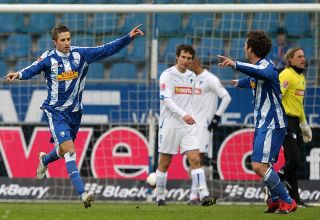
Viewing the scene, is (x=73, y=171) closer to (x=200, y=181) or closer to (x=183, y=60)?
(x=200, y=181)

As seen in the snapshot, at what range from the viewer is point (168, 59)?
17.0 metres

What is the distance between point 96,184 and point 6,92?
216 centimetres

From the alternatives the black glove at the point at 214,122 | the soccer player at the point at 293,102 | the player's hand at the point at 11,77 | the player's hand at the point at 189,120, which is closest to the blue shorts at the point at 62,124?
the player's hand at the point at 11,77

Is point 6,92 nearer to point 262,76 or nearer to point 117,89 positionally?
point 117,89

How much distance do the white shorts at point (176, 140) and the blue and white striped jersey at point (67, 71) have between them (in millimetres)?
1843

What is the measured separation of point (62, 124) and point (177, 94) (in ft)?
7.71

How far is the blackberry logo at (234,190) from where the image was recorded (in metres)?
16.1

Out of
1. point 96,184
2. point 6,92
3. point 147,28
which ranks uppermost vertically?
point 147,28

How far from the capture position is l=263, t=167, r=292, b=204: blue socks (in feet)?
37.2

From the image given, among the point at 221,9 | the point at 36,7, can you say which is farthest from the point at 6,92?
the point at 221,9

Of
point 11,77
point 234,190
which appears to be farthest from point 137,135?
point 11,77

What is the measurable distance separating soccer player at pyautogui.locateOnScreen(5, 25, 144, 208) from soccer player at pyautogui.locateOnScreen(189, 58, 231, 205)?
11.3ft

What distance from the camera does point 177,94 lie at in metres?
14.1

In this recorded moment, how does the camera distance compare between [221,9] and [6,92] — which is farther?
[6,92]
